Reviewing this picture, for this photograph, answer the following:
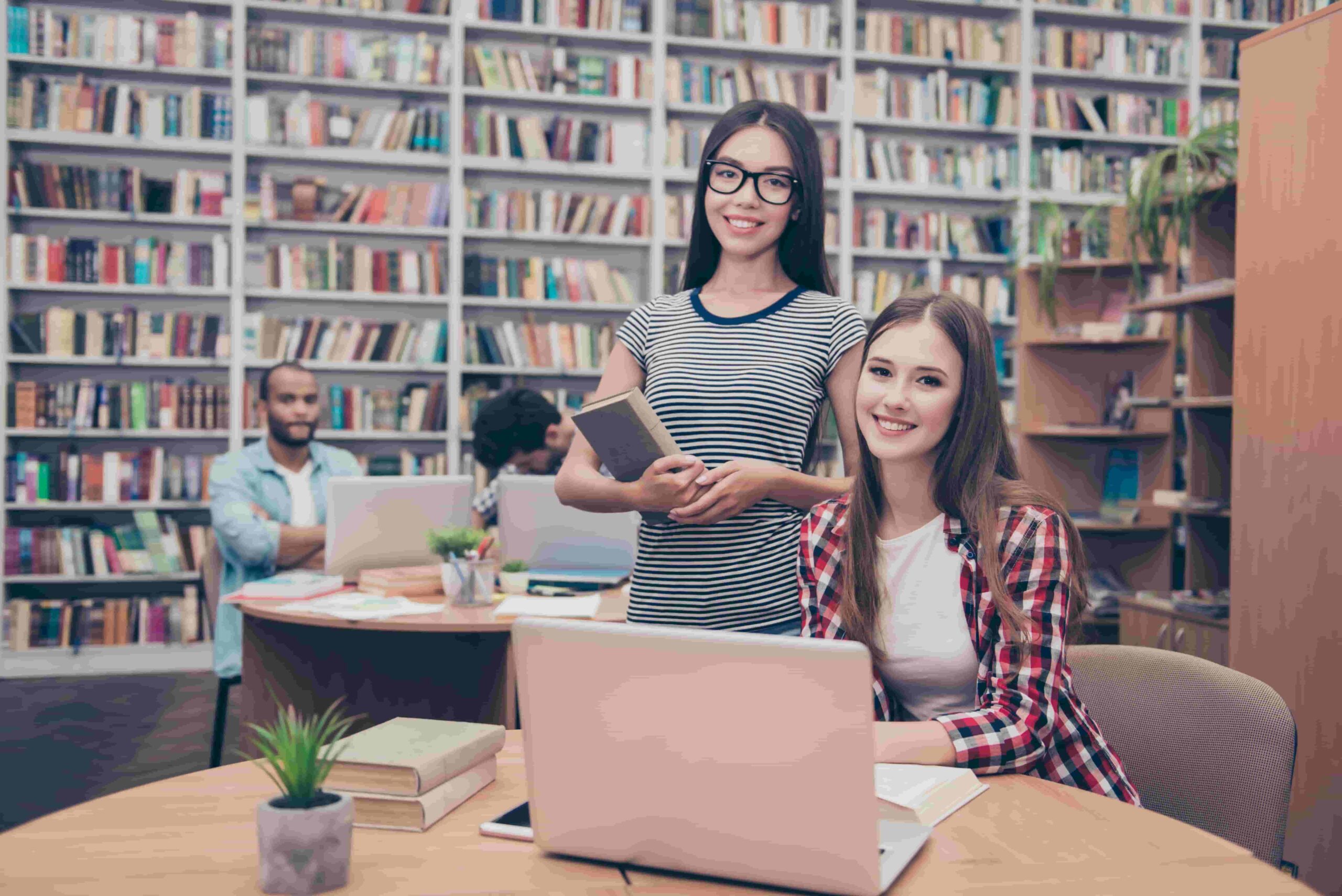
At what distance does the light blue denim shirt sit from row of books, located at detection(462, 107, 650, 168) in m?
2.11

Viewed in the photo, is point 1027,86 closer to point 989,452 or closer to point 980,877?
point 989,452

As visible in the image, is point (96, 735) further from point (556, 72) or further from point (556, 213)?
point (556, 72)

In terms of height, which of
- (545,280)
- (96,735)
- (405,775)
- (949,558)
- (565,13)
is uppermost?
(565,13)

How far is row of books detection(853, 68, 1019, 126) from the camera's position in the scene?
544 centimetres

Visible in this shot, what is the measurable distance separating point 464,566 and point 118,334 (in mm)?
3180

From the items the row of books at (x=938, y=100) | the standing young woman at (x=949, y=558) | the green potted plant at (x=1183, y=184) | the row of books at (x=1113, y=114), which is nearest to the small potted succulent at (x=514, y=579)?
the standing young woman at (x=949, y=558)

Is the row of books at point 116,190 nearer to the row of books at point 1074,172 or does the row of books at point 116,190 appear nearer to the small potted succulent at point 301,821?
the row of books at point 1074,172

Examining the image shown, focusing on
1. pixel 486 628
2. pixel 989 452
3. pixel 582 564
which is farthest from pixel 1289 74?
pixel 486 628

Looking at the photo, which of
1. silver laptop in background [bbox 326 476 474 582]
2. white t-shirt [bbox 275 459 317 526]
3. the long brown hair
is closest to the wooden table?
the long brown hair

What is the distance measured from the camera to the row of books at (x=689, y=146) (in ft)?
17.4

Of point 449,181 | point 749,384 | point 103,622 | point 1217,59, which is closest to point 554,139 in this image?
point 449,181

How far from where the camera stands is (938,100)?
552 cm

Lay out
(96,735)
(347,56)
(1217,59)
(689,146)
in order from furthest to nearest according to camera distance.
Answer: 1. (1217,59)
2. (689,146)
3. (347,56)
4. (96,735)

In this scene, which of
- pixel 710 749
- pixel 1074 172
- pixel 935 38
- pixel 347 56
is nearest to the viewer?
pixel 710 749
